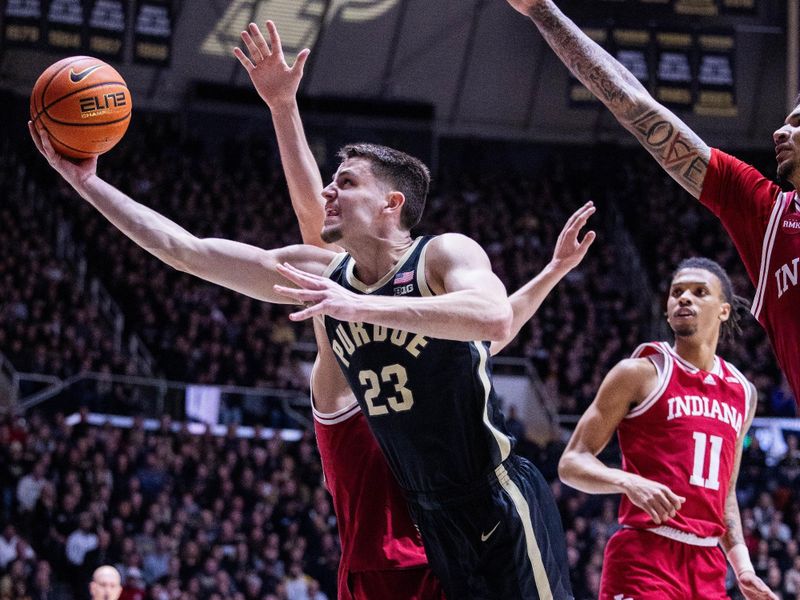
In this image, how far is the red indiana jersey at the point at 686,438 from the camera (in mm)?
5250

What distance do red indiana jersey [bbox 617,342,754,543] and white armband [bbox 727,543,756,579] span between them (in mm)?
146

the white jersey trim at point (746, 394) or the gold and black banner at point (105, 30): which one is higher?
the gold and black banner at point (105, 30)

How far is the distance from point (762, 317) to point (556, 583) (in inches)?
46.4

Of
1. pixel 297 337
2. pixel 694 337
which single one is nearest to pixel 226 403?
pixel 297 337

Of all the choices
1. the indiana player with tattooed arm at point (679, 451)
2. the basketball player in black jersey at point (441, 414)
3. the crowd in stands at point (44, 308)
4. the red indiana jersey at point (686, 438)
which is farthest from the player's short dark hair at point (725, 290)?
the crowd in stands at point (44, 308)

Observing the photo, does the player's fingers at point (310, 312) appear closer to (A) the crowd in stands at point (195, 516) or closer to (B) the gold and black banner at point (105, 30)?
(A) the crowd in stands at point (195, 516)

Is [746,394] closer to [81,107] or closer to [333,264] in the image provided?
[333,264]

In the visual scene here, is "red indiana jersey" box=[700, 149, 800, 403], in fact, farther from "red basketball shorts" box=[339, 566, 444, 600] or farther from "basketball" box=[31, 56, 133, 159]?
"basketball" box=[31, 56, 133, 159]

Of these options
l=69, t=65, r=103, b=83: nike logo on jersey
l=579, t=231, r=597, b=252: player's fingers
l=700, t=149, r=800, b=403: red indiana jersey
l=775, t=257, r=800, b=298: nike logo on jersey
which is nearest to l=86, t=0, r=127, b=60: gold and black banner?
l=69, t=65, r=103, b=83: nike logo on jersey

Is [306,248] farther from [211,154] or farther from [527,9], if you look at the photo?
[211,154]

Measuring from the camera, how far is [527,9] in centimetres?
443

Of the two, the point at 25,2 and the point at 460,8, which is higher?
the point at 460,8

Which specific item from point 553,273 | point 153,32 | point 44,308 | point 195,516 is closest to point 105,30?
point 153,32

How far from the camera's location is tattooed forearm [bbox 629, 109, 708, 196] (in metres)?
4.07
